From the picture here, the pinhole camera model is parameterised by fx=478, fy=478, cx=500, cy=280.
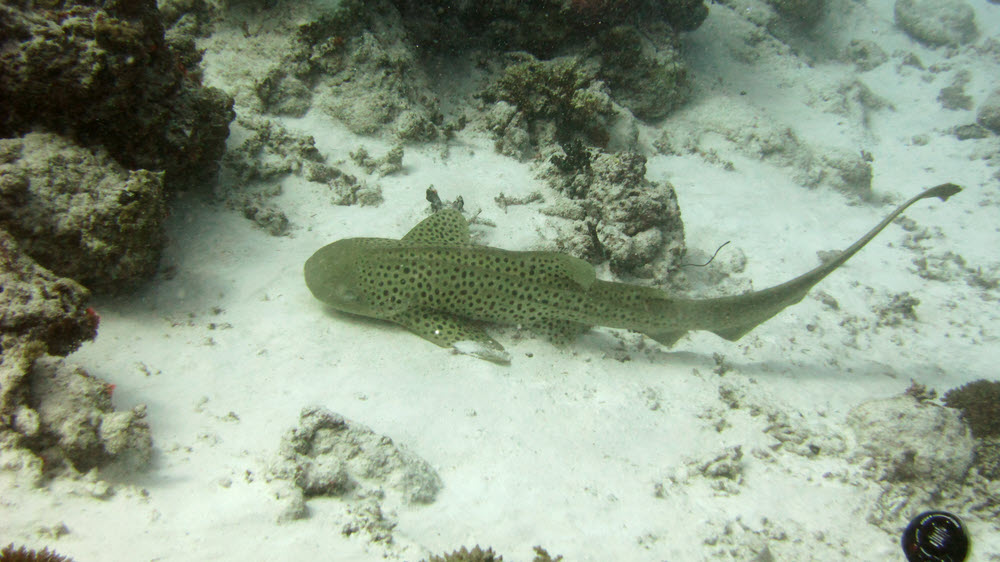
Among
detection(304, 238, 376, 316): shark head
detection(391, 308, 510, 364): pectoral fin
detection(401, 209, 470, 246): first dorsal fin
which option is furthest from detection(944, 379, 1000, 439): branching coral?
detection(304, 238, 376, 316): shark head

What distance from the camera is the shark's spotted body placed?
5.22m

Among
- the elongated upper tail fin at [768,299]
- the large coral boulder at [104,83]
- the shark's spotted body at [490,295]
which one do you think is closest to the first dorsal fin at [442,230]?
the shark's spotted body at [490,295]

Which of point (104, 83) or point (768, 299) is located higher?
point (104, 83)

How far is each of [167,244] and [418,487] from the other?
4121 mm

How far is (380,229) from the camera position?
6.54 m

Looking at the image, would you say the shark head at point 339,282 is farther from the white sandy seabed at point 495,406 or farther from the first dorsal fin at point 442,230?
the first dorsal fin at point 442,230

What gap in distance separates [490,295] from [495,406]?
129 cm

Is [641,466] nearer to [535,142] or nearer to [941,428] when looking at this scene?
[941,428]

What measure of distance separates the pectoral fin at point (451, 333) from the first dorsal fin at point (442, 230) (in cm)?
93

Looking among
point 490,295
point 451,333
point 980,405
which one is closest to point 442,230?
point 490,295

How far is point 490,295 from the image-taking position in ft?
17.8

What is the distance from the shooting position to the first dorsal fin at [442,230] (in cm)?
592

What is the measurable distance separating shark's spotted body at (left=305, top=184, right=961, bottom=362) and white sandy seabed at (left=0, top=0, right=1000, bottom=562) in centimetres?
29

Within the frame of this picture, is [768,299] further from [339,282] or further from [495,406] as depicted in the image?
[339,282]
